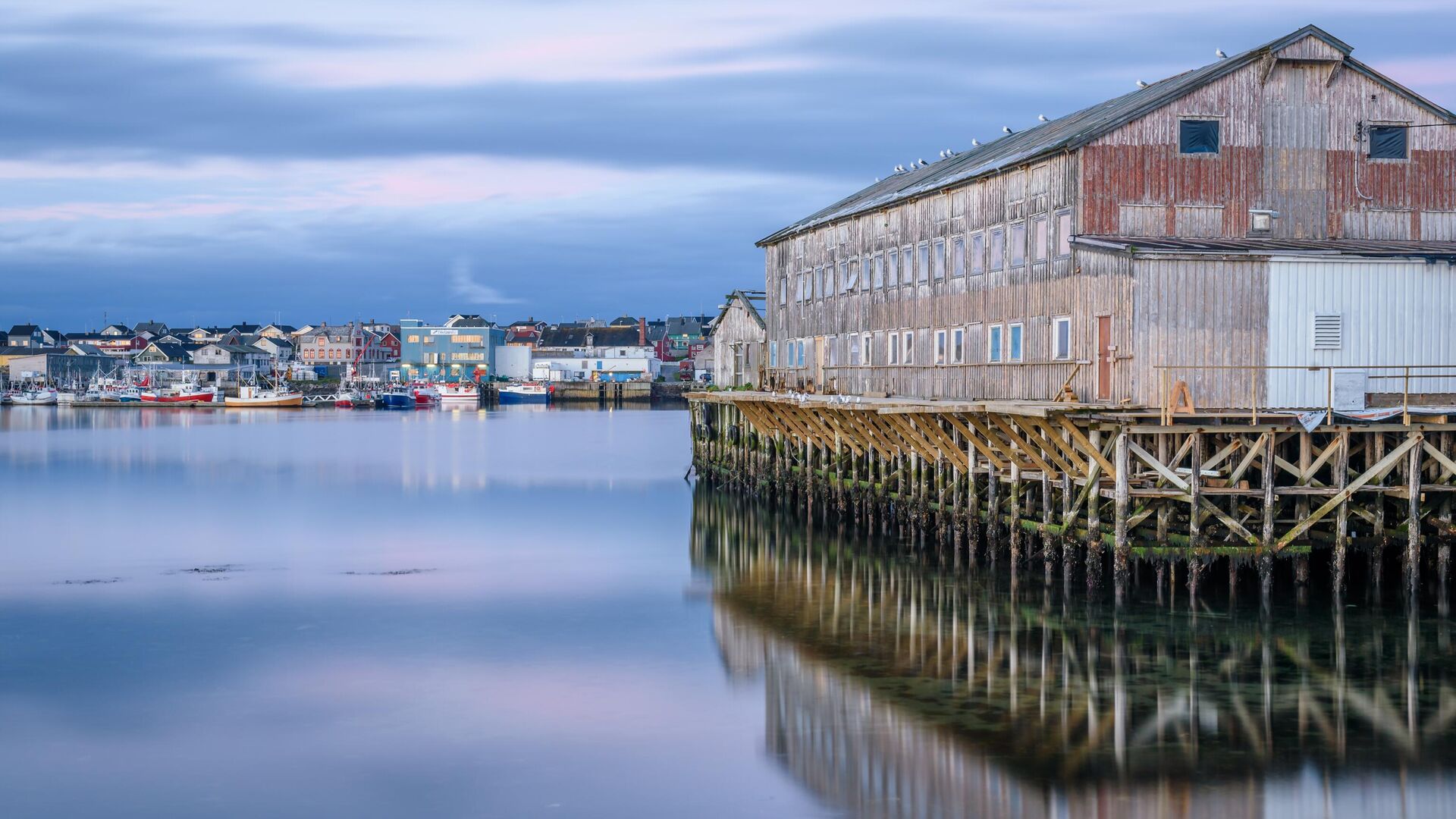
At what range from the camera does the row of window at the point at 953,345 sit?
34125 millimetres

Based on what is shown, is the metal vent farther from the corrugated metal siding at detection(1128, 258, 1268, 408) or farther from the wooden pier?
the wooden pier

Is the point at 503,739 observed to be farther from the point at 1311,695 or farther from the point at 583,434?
the point at 583,434

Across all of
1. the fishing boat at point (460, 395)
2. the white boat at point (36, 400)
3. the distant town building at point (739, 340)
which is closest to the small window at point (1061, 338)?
the distant town building at point (739, 340)

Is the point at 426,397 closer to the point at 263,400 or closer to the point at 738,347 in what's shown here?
the point at 263,400

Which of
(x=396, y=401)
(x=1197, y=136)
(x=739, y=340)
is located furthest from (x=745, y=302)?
(x=396, y=401)

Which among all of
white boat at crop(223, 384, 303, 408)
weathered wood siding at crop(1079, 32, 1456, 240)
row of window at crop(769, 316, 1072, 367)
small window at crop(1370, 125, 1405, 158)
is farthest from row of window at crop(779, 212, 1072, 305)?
white boat at crop(223, 384, 303, 408)

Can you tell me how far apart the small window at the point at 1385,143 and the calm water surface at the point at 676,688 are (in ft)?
38.0

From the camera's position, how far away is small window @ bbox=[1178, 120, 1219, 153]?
33.8 metres

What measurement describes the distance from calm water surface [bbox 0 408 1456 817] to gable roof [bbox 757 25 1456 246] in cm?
1027

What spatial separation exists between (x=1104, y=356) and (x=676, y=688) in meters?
12.4

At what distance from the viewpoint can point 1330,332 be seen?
3061 cm

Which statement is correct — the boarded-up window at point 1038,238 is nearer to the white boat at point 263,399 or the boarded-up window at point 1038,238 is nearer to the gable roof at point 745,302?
the gable roof at point 745,302

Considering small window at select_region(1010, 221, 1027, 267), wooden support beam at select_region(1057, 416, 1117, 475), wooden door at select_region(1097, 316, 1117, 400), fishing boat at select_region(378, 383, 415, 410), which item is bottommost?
fishing boat at select_region(378, 383, 415, 410)

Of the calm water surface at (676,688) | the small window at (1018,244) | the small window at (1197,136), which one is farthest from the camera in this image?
the small window at (1018,244)
